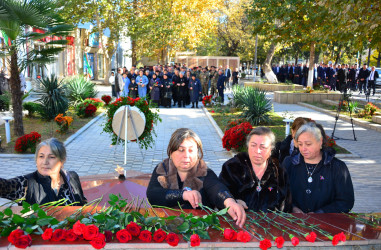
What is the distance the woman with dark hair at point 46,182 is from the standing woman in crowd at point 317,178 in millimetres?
2048

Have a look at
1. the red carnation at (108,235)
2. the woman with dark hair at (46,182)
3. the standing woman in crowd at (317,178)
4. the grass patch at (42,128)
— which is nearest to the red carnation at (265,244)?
the red carnation at (108,235)

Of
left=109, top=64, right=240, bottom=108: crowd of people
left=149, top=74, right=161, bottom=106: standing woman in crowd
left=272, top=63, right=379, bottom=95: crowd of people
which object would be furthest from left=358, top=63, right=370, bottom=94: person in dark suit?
left=149, top=74, right=161, bottom=106: standing woman in crowd

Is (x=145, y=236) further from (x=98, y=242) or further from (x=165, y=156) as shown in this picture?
(x=165, y=156)

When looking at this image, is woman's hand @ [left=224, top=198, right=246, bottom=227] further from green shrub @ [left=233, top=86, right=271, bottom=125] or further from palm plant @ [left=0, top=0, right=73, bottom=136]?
green shrub @ [left=233, top=86, right=271, bottom=125]

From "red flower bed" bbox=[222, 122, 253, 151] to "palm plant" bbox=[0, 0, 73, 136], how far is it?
214 inches

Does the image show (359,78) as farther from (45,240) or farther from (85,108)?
(45,240)

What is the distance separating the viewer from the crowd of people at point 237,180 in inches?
127

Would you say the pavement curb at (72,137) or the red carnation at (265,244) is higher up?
the red carnation at (265,244)

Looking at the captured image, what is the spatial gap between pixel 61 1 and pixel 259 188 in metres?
10.4

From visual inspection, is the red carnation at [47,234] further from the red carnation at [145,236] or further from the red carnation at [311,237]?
the red carnation at [311,237]

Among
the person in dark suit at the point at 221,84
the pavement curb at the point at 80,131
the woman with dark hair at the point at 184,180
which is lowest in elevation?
the pavement curb at the point at 80,131

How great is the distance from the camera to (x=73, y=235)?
2455 mm

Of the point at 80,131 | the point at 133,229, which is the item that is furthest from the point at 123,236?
the point at 80,131

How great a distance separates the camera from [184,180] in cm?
335
